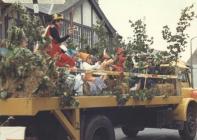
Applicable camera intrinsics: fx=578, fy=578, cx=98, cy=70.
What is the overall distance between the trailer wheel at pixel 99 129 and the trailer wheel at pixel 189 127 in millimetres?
4432

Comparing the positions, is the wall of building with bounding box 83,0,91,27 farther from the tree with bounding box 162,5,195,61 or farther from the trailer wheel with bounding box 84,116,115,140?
the trailer wheel with bounding box 84,116,115,140

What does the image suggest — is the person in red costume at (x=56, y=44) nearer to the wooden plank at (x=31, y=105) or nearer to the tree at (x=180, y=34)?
the wooden plank at (x=31, y=105)

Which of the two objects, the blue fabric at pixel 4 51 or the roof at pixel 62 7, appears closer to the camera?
the blue fabric at pixel 4 51

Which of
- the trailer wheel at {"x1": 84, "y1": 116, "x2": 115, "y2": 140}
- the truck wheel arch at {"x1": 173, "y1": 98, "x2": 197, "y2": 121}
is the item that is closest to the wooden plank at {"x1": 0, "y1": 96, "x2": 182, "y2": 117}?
the trailer wheel at {"x1": 84, "y1": 116, "x2": 115, "y2": 140}

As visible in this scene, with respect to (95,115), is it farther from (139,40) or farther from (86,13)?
(86,13)

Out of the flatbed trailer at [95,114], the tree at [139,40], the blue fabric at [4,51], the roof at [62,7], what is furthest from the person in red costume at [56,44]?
the roof at [62,7]

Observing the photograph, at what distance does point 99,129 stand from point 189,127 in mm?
5095

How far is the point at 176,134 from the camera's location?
17297mm

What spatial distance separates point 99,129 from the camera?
10367mm

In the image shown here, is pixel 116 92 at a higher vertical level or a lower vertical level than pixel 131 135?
higher

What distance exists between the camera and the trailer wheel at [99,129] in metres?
9.91

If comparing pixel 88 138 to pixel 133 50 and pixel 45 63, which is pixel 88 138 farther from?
pixel 133 50

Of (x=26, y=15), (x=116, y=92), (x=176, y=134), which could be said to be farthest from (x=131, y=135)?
(x=26, y=15)

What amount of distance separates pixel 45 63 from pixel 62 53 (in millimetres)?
1514
